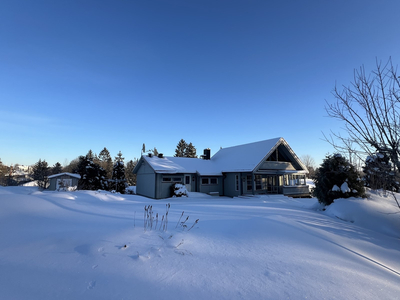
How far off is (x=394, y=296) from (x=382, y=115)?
3.51 meters

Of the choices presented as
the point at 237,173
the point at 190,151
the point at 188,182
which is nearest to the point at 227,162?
the point at 237,173

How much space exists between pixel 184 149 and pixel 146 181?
3142cm

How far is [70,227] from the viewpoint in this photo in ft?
15.5

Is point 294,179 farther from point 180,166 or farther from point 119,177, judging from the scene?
point 119,177

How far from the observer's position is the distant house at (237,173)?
70.4ft

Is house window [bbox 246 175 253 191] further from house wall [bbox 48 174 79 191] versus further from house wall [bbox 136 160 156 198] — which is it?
house wall [bbox 48 174 79 191]

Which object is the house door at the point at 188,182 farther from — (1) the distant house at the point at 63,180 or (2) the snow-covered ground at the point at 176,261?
(1) the distant house at the point at 63,180

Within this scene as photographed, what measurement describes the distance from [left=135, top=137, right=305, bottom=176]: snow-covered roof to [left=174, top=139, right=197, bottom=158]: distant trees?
26752mm

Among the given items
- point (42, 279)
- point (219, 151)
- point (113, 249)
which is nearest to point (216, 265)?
point (113, 249)

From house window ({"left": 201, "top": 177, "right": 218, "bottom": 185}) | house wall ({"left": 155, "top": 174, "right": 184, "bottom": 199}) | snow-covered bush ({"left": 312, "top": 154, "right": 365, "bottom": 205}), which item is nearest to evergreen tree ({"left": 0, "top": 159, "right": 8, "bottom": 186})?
house wall ({"left": 155, "top": 174, "right": 184, "bottom": 199})

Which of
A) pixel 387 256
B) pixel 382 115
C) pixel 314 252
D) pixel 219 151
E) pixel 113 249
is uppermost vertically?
pixel 219 151

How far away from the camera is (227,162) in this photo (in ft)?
81.3

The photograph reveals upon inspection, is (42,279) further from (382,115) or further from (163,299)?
(382,115)

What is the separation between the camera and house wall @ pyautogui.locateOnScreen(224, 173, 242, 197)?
21959 mm
